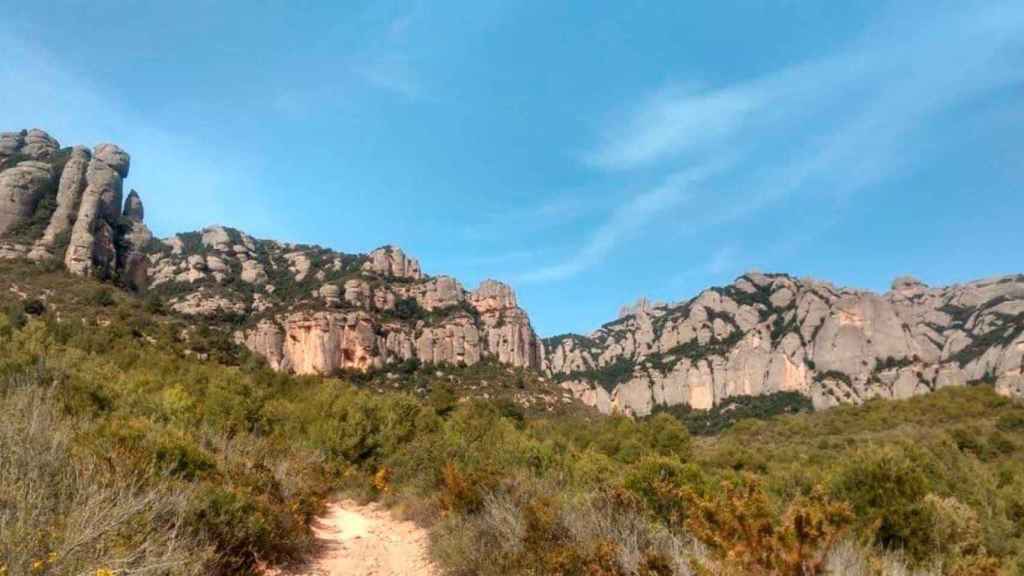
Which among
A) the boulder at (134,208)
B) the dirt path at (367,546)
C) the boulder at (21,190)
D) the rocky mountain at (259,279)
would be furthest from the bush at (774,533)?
the boulder at (134,208)

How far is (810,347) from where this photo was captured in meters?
102

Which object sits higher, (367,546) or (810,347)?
(810,347)

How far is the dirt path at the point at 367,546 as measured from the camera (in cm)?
1054

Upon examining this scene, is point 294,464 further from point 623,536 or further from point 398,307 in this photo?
point 398,307

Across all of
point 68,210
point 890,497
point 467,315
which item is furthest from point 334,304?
point 890,497

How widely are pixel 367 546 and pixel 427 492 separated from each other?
339 centimetres

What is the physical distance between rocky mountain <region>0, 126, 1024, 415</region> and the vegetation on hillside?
37090 millimetres

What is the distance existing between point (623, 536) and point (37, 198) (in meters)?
77.1

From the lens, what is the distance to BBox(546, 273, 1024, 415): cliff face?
87562 mm

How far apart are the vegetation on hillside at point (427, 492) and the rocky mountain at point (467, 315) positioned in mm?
37090

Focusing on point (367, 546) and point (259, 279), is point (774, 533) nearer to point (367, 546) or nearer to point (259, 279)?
point (367, 546)

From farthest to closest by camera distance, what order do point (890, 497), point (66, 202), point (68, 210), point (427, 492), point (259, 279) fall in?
point (259, 279)
point (66, 202)
point (68, 210)
point (427, 492)
point (890, 497)

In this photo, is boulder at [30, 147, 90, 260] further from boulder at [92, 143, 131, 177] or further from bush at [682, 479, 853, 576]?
bush at [682, 479, 853, 576]

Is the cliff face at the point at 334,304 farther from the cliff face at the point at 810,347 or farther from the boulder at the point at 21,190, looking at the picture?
the cliff face at the point at 810,347
